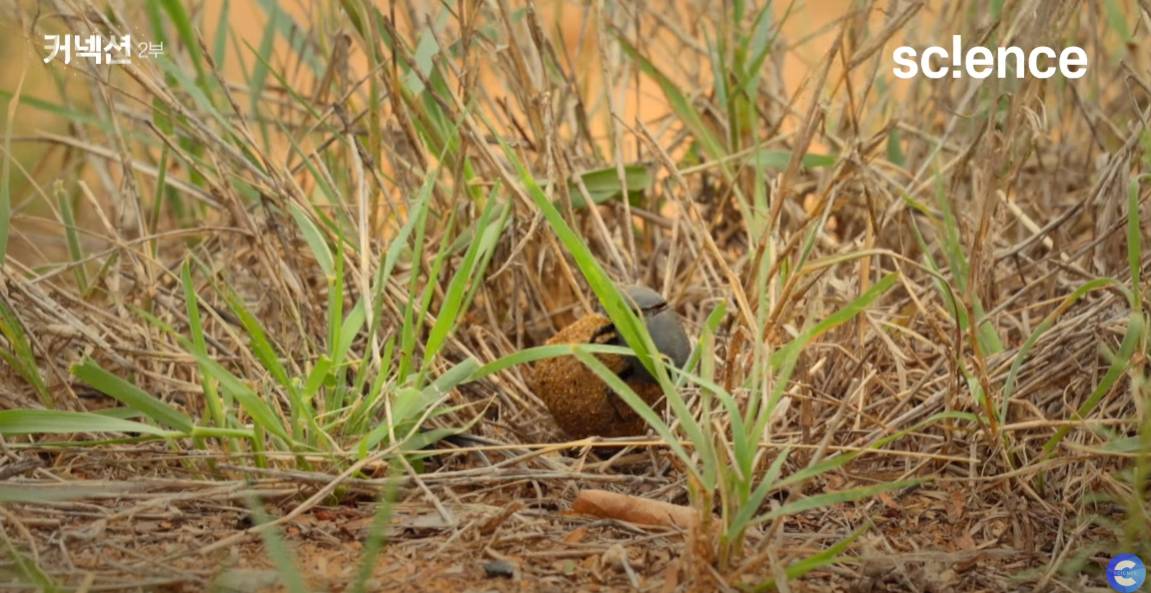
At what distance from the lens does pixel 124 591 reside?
3.61 feet

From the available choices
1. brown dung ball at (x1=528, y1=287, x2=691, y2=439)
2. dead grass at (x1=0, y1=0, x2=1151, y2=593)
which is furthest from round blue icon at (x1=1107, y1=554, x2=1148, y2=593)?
brown dung ball at (x1=528, y1=287, x2=691, y2=439)

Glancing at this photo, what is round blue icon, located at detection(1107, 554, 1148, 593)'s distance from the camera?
1.20 meters

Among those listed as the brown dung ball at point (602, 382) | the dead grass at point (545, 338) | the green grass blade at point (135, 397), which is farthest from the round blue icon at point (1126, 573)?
the green grass blade at point (135, 397)

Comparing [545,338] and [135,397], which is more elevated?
[135,397]

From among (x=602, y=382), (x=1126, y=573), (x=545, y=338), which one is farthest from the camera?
(x=545, y=338)

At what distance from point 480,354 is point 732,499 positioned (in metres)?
0.62

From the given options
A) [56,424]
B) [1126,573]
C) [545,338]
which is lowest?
[1126,573]

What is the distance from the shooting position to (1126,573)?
1214 millimetres

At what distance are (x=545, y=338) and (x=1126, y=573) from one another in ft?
2.79

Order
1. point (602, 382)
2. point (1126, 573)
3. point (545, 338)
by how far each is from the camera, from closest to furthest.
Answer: point (1126, 573)
point (602, 382)
point (545, 338)

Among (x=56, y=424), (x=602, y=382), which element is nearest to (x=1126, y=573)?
(x=602, y=382)

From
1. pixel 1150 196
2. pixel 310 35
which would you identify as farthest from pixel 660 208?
pixel 1150 196

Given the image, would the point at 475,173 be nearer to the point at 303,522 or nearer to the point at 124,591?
the point at 303,522

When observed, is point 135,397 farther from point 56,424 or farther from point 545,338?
point 545,338
